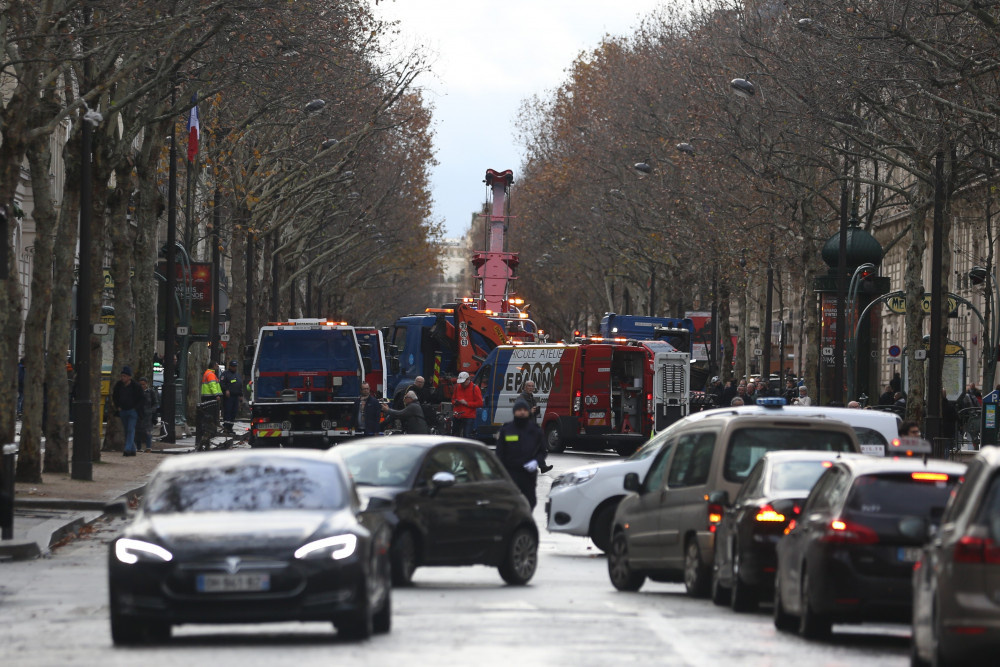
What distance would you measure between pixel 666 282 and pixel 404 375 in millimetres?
31554

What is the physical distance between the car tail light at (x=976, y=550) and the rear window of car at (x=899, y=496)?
267 centimetres

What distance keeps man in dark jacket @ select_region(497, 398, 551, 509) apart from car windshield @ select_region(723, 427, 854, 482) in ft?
17.6

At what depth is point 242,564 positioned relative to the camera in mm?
11055

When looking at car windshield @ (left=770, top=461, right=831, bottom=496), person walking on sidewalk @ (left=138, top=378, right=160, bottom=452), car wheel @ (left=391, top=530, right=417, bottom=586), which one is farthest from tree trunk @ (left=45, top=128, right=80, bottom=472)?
car windshield @ (left=770, top=461, right=831, bottom=496)

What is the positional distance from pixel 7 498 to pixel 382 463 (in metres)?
4.80

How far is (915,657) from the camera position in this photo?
10.5m

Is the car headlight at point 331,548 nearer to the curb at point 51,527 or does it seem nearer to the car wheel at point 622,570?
the curb at point 51,527

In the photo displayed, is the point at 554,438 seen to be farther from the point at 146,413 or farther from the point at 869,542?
the point at 869,542

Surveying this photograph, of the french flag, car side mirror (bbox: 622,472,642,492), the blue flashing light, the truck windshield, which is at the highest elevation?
the french flag

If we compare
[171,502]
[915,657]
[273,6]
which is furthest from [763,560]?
[273,6]

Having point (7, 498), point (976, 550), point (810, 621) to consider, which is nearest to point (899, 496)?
point (810, 621)

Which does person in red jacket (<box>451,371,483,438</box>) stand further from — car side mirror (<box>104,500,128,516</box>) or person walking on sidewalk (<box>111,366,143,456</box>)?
car side mirror (<box>104,500,128,516</box>)

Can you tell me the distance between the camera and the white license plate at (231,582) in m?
11.0

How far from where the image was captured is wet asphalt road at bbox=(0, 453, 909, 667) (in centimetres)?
1093
